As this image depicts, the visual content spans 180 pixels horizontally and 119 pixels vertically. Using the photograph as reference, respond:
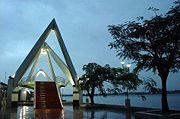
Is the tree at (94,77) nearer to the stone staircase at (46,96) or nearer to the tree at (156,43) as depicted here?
the stone staircase at (46,96)

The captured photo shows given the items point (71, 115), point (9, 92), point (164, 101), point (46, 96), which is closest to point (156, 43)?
point (164, 101)

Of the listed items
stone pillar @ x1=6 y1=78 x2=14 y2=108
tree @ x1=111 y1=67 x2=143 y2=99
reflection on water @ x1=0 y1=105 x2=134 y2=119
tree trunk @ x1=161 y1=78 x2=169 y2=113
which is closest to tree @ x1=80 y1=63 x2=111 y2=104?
tree @ x1=111 y1=67 x2=143 y2=99

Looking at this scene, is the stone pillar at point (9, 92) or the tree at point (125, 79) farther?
the stone pillar at point (9, 92)

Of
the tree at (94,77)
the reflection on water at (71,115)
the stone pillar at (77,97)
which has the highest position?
the tree at (94,77)

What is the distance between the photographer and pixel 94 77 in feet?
103

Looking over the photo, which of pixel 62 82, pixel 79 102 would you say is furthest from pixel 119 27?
pixel 62 82

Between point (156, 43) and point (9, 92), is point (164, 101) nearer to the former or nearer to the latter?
point (156, 43)

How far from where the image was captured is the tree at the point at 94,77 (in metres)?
31.2

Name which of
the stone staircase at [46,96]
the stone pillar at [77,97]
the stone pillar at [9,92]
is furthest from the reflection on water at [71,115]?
the stone pillar at [77,97]

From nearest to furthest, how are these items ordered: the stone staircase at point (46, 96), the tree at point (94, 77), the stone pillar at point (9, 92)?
the stone staircase at point (46, 96) < the tree at point (94, 77) < the stone pillar at point (9, 92)

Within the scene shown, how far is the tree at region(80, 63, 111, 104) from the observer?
3123 cm

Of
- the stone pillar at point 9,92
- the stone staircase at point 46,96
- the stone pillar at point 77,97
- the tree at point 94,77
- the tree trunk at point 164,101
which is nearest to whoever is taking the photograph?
the tree trunk at point 164,101

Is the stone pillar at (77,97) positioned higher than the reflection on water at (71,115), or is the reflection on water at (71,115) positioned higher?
the stone pillar at (77,97)

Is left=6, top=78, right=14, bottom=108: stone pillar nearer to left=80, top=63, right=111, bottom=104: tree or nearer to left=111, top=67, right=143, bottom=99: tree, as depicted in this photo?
left=80, top=63, right=111, bottom=104: tree
